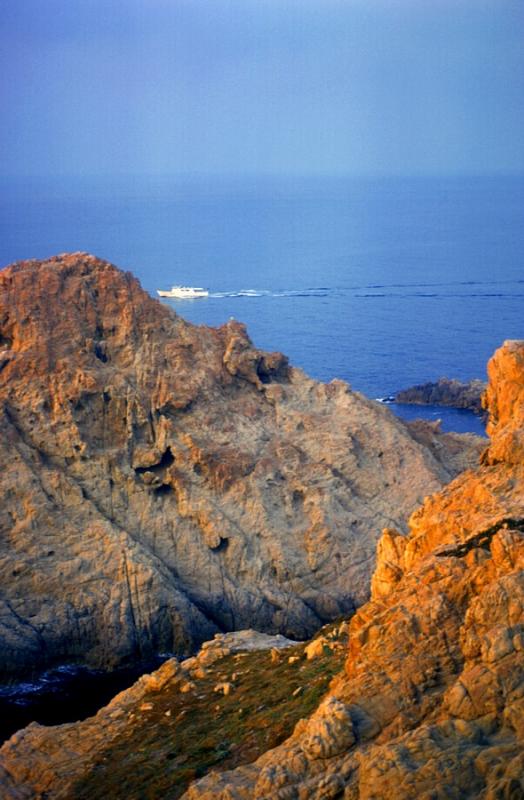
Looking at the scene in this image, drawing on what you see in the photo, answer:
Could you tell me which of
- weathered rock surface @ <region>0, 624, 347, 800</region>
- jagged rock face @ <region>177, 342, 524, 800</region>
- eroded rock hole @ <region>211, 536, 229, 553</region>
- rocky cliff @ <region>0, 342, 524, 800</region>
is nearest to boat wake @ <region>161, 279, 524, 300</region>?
eroded rock hole @ <region>211, 536, 229, 553</region>

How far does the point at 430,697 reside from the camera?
16062mm

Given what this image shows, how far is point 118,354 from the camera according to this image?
40656 millimetres

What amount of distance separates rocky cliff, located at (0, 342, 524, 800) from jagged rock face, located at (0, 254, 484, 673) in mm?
10216

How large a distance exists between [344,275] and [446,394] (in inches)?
1870

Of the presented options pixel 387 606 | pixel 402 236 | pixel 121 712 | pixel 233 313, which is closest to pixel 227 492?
pixel 121 712

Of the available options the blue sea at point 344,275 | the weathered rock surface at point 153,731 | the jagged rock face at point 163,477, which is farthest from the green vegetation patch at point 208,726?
the blue sea at point 344,275

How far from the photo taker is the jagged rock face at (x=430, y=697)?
46.3 feet

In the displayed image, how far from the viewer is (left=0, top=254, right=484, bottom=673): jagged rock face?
34.7 m

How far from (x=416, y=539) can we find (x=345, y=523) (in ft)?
55.6

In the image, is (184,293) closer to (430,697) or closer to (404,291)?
(404,291)

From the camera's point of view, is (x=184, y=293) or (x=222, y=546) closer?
(x=222, y=546)

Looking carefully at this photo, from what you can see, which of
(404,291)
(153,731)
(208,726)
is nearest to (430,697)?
(208,726)

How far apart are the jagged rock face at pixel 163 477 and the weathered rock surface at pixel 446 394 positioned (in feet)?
75.7

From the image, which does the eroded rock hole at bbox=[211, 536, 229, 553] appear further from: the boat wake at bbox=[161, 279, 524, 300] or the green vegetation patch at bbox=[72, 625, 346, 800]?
the boat wake at bbox=[161, 279, 524, 300]
